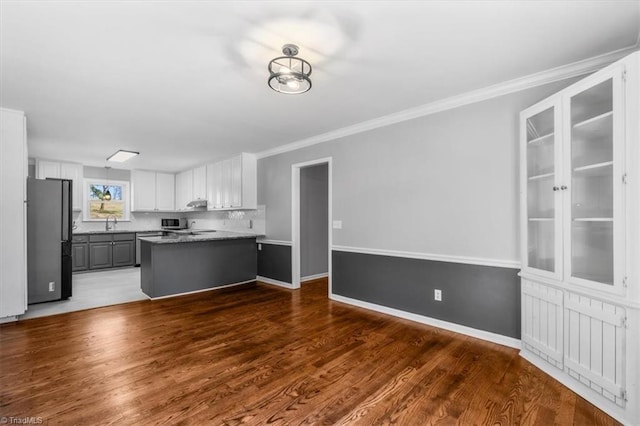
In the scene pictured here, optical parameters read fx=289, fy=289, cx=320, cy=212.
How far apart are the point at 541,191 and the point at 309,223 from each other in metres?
3.94

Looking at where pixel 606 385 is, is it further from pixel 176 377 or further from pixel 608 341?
pixel 176 377

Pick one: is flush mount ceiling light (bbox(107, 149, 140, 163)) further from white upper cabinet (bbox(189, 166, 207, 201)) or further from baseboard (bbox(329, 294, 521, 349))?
baseboard (bbox(329, 294, 521, 349))

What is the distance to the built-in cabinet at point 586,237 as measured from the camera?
179 cm

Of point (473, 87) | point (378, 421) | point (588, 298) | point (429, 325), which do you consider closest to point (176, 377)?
point (378, 421)

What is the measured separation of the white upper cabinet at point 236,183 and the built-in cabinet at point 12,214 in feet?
9.79

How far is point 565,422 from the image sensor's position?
1.78 meters

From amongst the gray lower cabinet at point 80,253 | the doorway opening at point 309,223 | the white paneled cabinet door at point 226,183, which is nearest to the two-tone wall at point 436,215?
the doorway opening at point 309,223

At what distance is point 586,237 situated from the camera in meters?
2.16

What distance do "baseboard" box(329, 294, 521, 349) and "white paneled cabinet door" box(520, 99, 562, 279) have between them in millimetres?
785

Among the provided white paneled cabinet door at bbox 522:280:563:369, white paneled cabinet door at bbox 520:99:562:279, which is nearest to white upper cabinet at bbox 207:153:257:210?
white paneled cabinet door at bbox 520:99:562:279

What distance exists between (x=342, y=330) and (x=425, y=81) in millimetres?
2734

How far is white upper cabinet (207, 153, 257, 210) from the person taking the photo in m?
5.70

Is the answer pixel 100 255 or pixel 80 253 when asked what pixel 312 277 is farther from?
pixel 80 253

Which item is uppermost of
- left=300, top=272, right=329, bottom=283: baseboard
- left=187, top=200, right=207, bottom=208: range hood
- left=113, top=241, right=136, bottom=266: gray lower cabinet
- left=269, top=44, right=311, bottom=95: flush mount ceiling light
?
left=269, top=44, right=311, bottom=95: flush mount ceiling light
